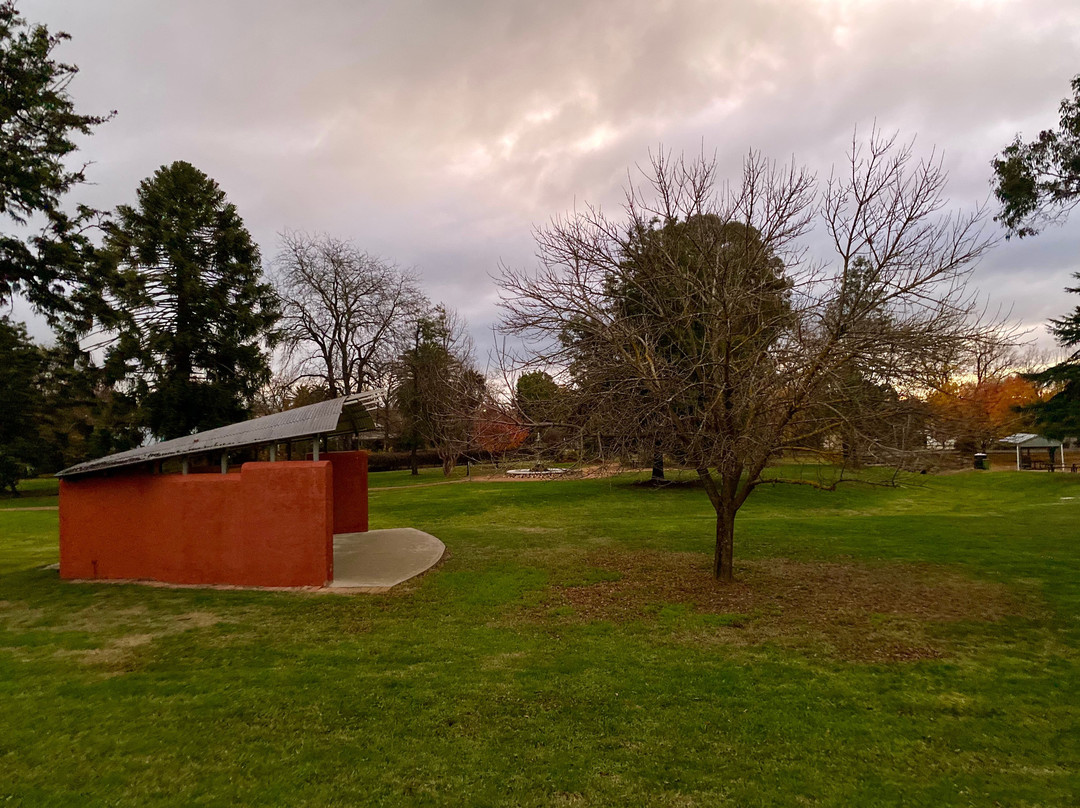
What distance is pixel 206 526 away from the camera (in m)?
10.0

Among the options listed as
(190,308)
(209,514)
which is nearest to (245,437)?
(209,514)

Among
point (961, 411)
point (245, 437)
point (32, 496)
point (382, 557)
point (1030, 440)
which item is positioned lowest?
point (32, 496)

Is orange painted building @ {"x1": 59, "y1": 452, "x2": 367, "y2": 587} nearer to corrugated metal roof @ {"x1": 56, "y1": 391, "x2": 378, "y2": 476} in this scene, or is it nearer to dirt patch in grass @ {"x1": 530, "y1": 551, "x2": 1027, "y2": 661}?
corrugated metal roof @ {"x1": 56, "y1": 391, "x2": 378, "y2": 476}

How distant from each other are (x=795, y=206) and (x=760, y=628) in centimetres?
575

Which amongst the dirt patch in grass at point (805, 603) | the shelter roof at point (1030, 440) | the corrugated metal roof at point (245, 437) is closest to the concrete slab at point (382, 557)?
the corrugated metal roof at point (245, 437)

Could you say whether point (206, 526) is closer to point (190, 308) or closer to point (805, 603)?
point (805, 603)

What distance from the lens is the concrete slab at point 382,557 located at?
10.1 meters

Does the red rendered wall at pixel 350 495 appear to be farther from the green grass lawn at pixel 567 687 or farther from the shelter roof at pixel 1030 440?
Result: the shelter roof at pixel 1030 440

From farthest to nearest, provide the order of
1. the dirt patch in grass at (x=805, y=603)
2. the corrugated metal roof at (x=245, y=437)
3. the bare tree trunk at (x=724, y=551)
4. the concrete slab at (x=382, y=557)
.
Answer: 1. the concrete slab at (x=382, y=557)
2. the corrugated metal roof at (x=245, y=437)
3. the bare tree trunk at (x=724, y=551)
4. the dirt patch in grass at (x=805, y=603)

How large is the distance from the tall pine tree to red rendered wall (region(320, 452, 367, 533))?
13.5 meters

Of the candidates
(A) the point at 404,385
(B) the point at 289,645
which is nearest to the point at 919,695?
(B) the point at 289,645

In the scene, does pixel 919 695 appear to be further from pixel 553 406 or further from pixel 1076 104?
pixel 1076 104

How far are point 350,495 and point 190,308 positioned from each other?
15823 millimetres

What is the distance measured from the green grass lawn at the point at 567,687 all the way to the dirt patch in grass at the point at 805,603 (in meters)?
0.06
